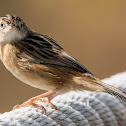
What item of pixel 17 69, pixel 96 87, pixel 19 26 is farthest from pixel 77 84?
pixel 19 26

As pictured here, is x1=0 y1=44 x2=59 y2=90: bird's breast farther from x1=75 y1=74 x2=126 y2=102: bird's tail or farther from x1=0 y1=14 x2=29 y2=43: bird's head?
x1=75 y1=74 x2=126 y2=102: bird's tail

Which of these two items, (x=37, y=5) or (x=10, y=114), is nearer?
(x=10, y=114)

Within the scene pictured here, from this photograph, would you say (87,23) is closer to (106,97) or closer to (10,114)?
(106,97)

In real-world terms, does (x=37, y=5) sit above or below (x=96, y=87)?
above

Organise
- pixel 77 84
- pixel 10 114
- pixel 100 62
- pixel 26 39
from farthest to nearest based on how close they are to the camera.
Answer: pixel 100 62 → pixel 26 39 → pixel 77 84 → pixel 10 114

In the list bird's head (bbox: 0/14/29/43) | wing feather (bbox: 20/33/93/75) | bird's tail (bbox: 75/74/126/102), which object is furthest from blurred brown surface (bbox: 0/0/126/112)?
bird's tail (bbox: 75/74/126/102)

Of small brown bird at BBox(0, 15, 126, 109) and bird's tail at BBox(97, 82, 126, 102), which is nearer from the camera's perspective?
bird's tail at BBox(97, 82, 126, 102)

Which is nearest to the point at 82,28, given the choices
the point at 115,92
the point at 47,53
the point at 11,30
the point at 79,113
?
the point at 11,30
